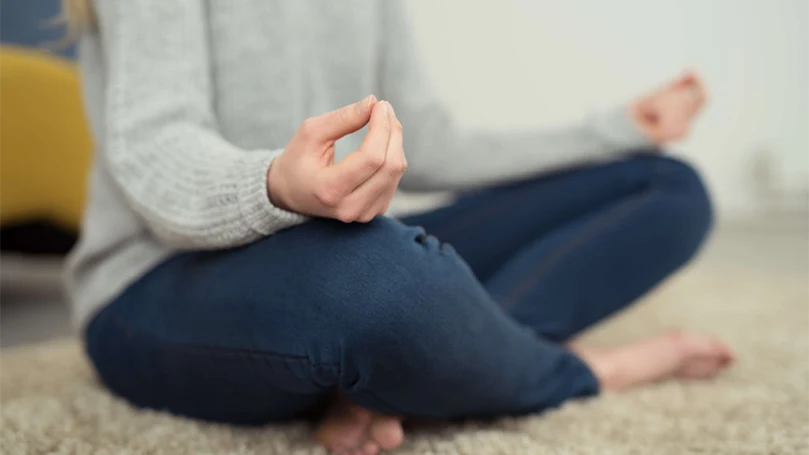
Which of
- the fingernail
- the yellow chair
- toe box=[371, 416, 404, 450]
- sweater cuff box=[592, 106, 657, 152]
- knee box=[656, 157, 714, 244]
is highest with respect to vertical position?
the fingernail

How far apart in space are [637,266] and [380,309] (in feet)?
1.28

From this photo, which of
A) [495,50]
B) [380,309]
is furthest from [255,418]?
[495,50]

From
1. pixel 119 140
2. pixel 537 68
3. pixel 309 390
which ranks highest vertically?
pixel 119 140

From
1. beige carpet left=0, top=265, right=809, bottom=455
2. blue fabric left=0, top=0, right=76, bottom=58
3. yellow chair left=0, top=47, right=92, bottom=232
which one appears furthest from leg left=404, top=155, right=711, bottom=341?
blue fabric left=0, top=0, right=76, bottom=58

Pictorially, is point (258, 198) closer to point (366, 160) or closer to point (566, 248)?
point (366, 160)

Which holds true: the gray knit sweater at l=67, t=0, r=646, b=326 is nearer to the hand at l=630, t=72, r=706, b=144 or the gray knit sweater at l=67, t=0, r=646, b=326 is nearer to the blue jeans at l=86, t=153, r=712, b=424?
the blue jeans at l=86, t=153, r=712, b=424

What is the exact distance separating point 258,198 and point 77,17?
0.30 m

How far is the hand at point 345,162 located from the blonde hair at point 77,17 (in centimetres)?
31

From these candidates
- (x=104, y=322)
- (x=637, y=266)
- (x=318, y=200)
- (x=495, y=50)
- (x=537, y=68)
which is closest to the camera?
(x=318, y=200)

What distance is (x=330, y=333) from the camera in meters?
0.45

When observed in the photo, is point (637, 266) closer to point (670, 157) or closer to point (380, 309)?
point (670, 157)

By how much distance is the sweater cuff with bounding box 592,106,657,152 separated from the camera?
2.61 ft

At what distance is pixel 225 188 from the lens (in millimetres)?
454

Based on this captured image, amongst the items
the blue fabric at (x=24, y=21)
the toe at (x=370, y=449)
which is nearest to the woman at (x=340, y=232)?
the toe at (x=370, y=449)
